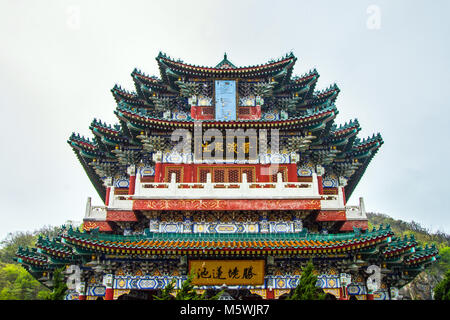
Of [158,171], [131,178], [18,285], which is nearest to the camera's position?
[158,171]

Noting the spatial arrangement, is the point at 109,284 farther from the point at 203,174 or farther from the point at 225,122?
the point at 225,122

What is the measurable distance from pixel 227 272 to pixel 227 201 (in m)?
2.99

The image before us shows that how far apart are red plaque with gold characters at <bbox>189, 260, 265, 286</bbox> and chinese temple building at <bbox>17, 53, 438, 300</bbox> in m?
0.04

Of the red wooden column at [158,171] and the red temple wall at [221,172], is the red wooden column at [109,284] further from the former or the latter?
the red temple wall at [221,172]

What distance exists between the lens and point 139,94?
22.3 m

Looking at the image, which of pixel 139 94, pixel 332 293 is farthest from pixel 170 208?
pixel 139 94

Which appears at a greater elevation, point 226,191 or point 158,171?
point 158,171

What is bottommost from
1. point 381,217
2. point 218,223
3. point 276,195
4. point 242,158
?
point 218,223

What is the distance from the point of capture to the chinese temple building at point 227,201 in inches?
583

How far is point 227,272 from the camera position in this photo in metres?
15.0

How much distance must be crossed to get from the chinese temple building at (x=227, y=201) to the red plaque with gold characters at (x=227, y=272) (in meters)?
0.04

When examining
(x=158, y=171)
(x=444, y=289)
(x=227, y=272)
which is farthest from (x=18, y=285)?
(x=444, y=289)

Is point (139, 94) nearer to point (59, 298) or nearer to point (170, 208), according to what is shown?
point (170, 208)
